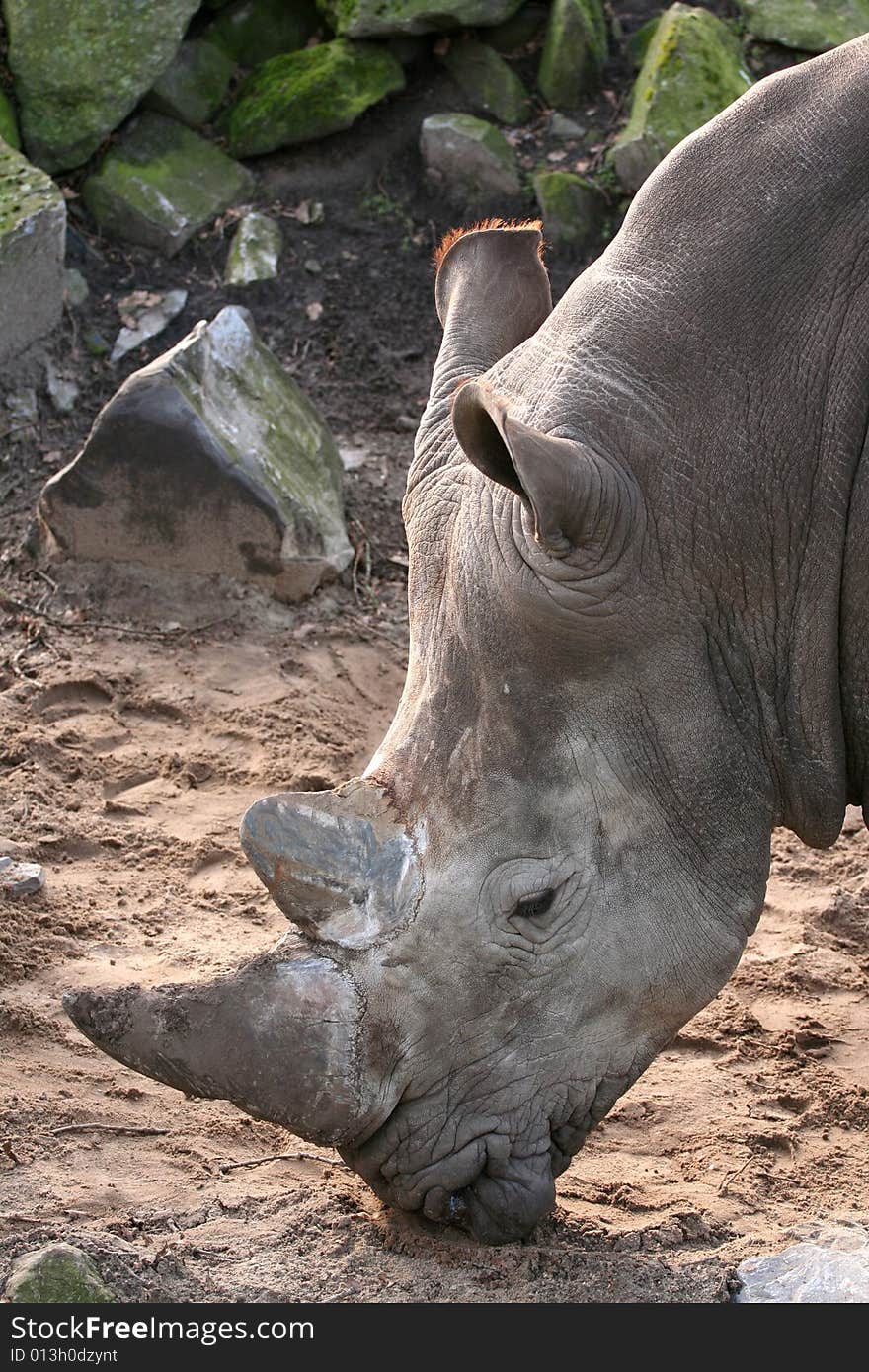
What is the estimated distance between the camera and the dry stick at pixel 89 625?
780 centimetres

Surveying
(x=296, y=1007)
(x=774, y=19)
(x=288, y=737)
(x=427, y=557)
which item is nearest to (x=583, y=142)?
(x=774, y=19)

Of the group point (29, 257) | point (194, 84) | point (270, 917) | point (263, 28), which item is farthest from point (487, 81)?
point (270, 917)

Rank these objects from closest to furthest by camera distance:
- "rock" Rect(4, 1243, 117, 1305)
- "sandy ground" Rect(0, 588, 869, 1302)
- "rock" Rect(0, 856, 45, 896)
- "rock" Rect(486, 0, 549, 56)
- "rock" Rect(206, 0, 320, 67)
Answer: "rock" Rect(4, 1243, 117, 1305)
"sandy ground" Rect(0, 588, 869, 1302)
"rock" Rect(0, 856, 45, 896)
"rock" Rect(206, 0, 320, 67)
"rock" Rect(486, 0, 549, 56)

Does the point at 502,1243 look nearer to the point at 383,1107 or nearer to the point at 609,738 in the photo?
the point at 383,1107

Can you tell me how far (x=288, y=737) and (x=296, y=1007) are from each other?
330 cm

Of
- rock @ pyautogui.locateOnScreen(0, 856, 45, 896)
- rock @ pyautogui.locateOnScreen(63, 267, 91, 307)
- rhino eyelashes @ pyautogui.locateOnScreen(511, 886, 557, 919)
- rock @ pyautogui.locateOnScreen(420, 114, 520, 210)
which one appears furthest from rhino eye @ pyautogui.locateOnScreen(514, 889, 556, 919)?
rock @ pyautogui.locateOnScreen(420, 114, 520, 210)

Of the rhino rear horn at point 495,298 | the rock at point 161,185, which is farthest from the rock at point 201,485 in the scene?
the rhino rear horn at point 495,298

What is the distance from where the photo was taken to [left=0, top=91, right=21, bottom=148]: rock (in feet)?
32.5

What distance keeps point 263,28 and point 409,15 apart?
104 cm

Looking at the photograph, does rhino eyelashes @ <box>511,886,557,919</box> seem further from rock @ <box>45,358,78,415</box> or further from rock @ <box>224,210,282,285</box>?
rock @ <box>224,210,282,285</box>

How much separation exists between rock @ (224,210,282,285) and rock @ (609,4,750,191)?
6.67 feet

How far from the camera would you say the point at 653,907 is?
4.22 metres

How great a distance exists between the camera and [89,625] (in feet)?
25.6

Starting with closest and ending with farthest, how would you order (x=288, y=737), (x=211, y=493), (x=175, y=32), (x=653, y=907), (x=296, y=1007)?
(x=296, y=1007) < (x=653, y=907) < (x=288, y=737) < (x=211, y=493) < (x=175, y=32)
